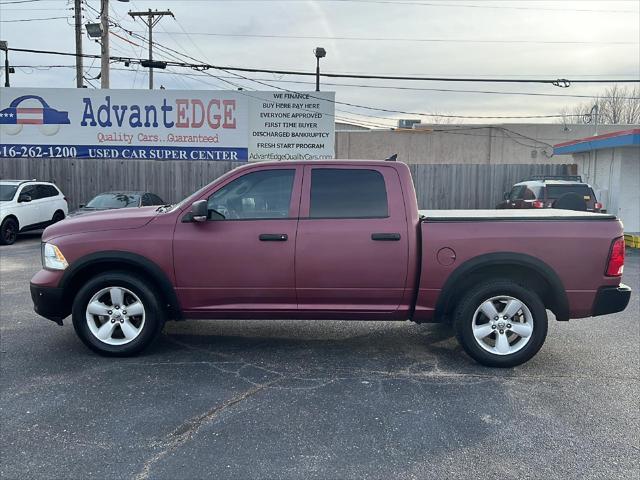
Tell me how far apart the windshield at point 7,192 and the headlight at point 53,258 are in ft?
35.9

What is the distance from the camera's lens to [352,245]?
503cm

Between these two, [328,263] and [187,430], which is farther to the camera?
[328,263]

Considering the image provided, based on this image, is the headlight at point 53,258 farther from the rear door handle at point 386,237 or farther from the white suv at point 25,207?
the white suv at point 25,207

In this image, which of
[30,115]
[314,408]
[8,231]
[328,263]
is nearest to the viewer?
[314,408]

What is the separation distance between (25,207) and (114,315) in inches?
455

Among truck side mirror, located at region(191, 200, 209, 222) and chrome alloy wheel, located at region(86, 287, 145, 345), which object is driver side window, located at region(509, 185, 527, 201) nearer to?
truck side mirror, located at region(191, 200, 209, 222)

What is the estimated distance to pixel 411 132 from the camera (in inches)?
1358

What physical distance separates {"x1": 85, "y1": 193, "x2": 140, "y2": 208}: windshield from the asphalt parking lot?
8.44 m

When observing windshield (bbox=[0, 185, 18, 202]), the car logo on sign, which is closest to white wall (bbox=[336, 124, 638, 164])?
the car logo on sign

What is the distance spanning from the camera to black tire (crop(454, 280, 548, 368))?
5.02 m

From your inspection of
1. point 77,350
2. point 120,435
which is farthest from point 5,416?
point 77,350

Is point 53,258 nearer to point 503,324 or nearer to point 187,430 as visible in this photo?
point 187,430

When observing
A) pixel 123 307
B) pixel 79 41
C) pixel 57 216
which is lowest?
pixel 123 307

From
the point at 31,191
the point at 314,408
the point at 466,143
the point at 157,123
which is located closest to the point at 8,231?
the point at 31,191
